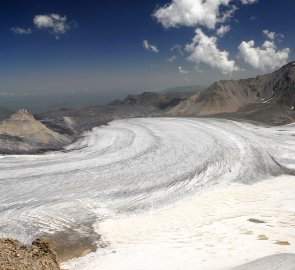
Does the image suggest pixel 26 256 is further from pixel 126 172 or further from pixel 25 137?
pixel 25 137

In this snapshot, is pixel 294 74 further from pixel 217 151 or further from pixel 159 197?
pixel 159 197

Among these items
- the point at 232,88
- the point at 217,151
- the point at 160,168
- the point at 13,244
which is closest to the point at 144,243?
the point at 13,244

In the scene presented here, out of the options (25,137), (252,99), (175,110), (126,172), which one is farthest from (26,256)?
(252,99)

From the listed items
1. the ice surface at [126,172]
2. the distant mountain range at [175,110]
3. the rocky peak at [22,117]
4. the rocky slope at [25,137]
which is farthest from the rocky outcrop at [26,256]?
the rocky peak at [22,117]

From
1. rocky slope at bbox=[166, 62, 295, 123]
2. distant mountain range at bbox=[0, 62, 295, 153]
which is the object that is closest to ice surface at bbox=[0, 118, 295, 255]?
distant mountain range at bbox=[0, 62, 295, 153]

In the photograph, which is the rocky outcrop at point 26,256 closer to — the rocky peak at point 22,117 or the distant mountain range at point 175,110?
the distant mountain range at point 175,110

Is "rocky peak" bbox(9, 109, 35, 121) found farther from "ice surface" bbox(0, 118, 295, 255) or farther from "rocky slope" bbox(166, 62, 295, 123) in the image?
"rocky slope" bbox(166, 62, 295, 123)
